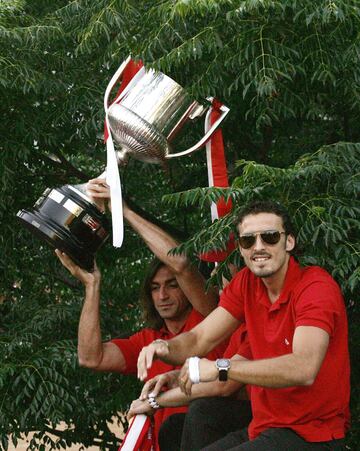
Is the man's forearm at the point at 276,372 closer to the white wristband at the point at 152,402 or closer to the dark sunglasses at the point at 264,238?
the dark sunglasses at the point at 264,238

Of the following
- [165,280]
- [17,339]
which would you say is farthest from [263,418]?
[17,339]

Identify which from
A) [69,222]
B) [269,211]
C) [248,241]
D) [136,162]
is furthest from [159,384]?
[136,162]

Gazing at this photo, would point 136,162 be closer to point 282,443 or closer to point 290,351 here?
point 290,351

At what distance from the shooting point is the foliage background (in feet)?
16.2

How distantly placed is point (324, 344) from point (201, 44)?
153 centimetres

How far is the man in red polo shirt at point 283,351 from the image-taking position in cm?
419

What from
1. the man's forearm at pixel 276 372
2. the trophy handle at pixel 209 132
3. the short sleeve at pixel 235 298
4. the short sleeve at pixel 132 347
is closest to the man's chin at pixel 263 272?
the short sleeve at pixel 235 298

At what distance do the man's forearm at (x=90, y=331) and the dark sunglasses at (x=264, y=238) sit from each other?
113cm

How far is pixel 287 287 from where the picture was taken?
15.0 feet

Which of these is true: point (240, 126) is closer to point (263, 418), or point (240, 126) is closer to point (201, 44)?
point (201, 44)

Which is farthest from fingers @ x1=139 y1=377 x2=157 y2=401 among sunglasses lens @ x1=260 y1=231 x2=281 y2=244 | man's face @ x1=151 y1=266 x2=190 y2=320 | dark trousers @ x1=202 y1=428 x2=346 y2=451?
sunglasses lens @ x1=260 y1=231 x2=281 y2=244

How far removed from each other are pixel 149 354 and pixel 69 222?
3.06 feet

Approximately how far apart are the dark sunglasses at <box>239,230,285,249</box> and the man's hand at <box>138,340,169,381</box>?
1.68ft

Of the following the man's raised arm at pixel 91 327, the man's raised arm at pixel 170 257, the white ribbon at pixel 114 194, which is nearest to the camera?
the white ribbon at pixel 114 194
